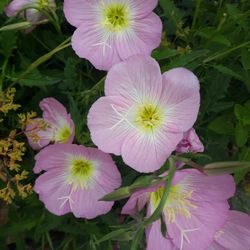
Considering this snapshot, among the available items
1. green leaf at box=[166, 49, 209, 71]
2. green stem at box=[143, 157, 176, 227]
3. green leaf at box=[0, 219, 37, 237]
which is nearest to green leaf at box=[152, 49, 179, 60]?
green leaf at box=[166, 49, 209, 71]

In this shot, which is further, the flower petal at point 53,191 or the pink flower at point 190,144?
the flower petal at point 53,191

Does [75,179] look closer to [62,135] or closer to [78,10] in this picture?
[62,135]

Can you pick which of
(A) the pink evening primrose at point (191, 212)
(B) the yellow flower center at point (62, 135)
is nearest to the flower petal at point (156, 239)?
(A) the pink evening primrose at point (191, 212)

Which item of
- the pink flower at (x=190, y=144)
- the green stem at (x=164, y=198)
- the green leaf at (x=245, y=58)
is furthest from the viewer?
the green leaf at (x=245, y=58)

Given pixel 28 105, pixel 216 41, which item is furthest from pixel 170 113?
pixel 28 105

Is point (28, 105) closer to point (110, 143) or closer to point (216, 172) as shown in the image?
point (110, 143)

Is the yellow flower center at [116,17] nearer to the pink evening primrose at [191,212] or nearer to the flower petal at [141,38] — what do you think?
the flower petal at [141,38]

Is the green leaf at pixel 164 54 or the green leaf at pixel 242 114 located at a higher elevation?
the green leaf at pixel 164 54

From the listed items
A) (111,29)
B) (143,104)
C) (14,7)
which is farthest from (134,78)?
(14,7)
